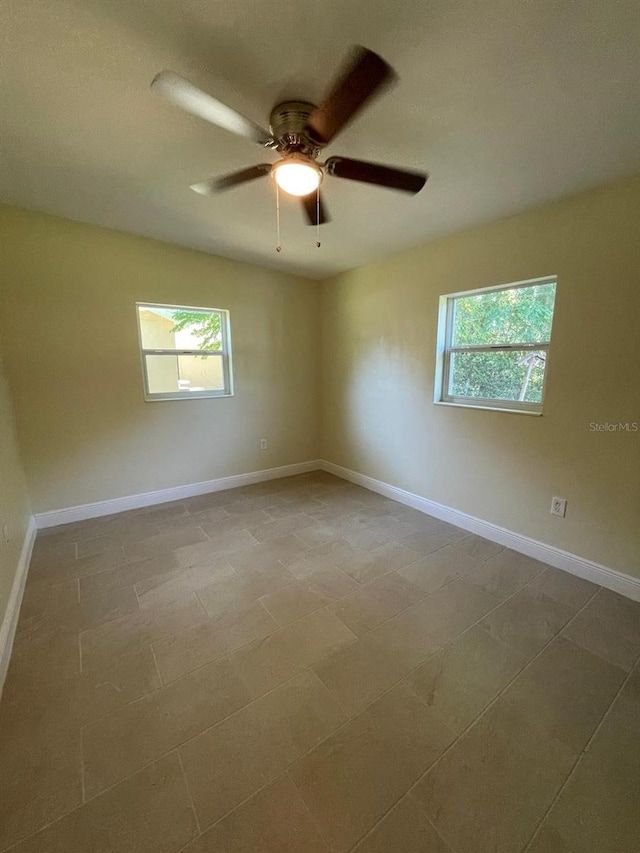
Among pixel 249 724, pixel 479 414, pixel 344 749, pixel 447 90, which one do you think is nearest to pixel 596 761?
pixel 344 749

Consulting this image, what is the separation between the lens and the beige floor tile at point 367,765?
40.4 inches

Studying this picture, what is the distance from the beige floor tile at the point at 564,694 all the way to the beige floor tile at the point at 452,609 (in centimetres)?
32

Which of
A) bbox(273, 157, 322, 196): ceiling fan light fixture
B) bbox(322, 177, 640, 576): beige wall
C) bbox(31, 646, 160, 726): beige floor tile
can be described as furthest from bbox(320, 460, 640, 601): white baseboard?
bbox(273, 157, 322, 196): ceiling fan light fixture

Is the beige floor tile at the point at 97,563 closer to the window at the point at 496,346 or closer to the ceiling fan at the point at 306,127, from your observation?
the ceiling fan at the point at 306,127

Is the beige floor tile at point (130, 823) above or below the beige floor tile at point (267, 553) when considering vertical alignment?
above

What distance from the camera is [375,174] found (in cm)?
150

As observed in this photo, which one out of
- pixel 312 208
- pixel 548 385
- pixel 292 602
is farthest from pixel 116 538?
pixel 548 385

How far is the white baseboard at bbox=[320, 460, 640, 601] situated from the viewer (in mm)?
2049

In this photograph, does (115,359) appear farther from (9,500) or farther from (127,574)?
(127,574)

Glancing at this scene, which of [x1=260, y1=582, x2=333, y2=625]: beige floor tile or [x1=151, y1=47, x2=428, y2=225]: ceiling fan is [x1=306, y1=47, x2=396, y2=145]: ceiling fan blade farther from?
[x1=260, y1=582, x2=333, y2=625]: beige floor tile

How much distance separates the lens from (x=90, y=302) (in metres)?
2.82

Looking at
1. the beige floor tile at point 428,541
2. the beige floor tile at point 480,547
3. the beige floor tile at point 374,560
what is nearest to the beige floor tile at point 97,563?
the beige floor tile at point 374,560

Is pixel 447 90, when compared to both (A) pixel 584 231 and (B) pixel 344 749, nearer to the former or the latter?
(A) pixel 584 231

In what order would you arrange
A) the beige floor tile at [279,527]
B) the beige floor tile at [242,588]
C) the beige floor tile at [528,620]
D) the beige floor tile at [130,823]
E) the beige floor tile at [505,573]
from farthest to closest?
the beige floor tile at [279,527] → the beige floor tile at [505,573] → the beige floor tile at [242,588] → the beige floor tile at [528,620] → the beige floor tile at [130,823]
